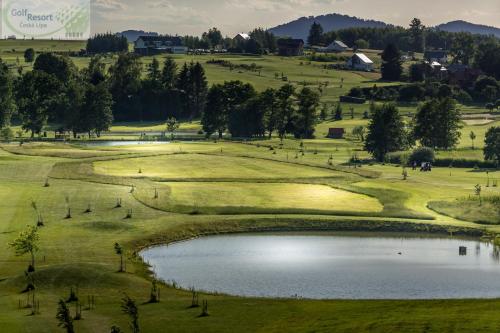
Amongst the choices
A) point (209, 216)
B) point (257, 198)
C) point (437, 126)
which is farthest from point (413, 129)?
point (209, 216)

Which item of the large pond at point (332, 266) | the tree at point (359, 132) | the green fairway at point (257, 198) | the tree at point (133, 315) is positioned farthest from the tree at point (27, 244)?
the tree at point (359, 132)

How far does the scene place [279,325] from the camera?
59.4 meters

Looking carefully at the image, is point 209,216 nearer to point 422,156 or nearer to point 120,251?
point 120,251

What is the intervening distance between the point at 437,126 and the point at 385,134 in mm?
20273

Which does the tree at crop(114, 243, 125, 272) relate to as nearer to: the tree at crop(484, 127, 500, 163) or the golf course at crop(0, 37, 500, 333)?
the golf course at crop(0, 37, 500, 333)

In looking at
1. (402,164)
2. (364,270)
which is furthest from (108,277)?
(402,164)

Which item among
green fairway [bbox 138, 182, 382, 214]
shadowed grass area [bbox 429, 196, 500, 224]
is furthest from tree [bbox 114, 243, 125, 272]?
shadowed grass area [bbox 429, 196, 500, 224]

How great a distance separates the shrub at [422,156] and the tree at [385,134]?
29.1 feet

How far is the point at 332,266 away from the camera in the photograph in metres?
82.3

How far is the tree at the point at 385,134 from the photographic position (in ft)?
550

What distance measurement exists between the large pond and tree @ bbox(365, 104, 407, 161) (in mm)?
68757

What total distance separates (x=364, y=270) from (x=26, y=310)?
3304 centimetres

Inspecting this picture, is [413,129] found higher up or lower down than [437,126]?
lower down

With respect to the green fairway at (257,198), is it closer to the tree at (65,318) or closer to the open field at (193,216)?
the open field at (193,216)
